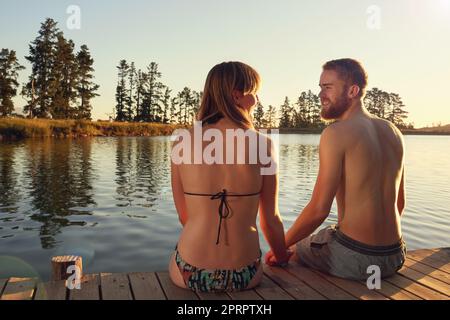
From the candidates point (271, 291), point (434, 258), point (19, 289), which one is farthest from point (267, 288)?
point (434, 258)

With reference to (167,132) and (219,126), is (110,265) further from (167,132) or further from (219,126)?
(167,132)

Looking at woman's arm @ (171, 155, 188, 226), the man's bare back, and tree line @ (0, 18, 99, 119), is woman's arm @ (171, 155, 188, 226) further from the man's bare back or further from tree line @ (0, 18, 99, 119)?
tree line @ (0, 18, 99, 119)

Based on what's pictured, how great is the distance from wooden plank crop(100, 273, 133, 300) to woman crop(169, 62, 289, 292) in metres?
0.46

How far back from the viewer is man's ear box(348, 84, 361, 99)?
352 cm

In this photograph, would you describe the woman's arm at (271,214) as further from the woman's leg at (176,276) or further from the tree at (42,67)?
the tree at (42,67)

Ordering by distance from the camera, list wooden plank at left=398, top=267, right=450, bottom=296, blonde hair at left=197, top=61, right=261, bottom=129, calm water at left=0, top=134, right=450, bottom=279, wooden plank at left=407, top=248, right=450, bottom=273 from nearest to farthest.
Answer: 1. blonde hair at left=197, top=61, right=261, bottom=129
2. wooden plank at left=398, top=267, right=450, bottom=296
3. wooden plank at left=407, top=248, right=450, bottom=273
4. calm water at left=0, top=134, right=450, bottom=279

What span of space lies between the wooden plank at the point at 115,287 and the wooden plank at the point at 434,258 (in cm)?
282

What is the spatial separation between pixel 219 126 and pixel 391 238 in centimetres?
169

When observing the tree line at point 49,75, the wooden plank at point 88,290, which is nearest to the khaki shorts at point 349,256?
the wooden plank at point 88,290

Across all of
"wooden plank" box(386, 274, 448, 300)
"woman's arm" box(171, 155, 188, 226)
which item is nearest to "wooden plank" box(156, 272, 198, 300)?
"woman's arm" box(171, 155, 188, 226)

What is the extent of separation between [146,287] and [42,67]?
55.5 metres

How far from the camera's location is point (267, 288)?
11.0 feet

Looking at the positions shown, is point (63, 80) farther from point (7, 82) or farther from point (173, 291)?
point (173, 291)
